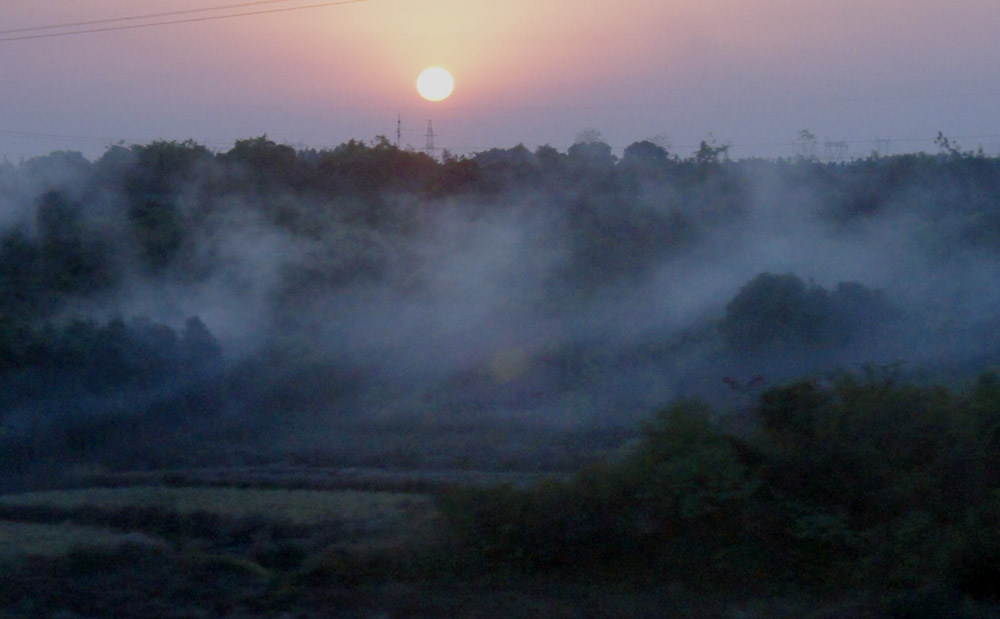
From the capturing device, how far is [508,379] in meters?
27.2

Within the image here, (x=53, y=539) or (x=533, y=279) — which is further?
(x=533, y=279)

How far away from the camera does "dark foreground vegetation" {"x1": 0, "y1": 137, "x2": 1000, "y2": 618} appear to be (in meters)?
10.1

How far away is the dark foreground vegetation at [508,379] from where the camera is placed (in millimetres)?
10094

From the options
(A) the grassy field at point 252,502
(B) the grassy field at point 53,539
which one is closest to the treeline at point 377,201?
(A) the grassy field at point 252,502

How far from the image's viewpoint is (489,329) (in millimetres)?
30922

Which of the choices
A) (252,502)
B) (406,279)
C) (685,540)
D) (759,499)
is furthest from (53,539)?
(406,279)

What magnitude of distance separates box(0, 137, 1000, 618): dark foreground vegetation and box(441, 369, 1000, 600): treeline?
0.03 m

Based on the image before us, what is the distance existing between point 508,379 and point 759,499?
54.5ft

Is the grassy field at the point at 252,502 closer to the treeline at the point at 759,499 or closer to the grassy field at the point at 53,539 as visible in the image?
the grassy field at the point at 53,539

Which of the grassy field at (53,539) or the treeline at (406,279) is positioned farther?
the treeline at (406,279)

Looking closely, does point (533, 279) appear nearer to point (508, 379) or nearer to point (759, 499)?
point (508, 379)

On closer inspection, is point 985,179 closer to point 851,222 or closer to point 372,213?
point 851,222

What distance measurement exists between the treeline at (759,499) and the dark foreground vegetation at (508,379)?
3cm

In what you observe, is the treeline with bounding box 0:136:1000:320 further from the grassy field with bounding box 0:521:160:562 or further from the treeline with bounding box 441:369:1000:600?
the treeline with bounding box 441:369:1000:600
